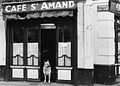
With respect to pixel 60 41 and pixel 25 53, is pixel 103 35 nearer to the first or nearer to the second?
pixel 60 41

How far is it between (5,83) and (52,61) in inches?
109

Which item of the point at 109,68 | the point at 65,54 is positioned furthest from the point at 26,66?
the point at 109,68

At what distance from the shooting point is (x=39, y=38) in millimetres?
15969

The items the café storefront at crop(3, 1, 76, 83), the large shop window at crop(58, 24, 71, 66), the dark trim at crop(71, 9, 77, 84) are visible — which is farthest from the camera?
the large shop window at crop(58, 24, 71, 66)

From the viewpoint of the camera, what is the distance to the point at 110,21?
629 inches

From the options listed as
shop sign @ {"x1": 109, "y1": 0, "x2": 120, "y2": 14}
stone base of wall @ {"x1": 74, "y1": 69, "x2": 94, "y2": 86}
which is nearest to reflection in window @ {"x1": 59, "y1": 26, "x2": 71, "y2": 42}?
stone base of wall @ {"x1": 74, "y1": 69, "x2": 94, "y2": 86}

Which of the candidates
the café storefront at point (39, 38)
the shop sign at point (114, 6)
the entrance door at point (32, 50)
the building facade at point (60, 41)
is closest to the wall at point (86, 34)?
the building facade at point (60, 41)

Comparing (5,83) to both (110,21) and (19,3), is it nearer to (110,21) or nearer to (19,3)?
(19,3)

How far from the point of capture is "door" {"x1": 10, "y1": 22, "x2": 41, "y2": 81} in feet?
52.8

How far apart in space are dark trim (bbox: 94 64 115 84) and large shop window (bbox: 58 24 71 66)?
1893 mm

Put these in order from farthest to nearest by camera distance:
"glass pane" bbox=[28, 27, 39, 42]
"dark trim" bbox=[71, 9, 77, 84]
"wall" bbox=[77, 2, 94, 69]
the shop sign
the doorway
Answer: the doorway < "glass pane" bbox=[28, 27, 39, 42] < "dark trim" bbox=[71, 9, 77, 84] < "wall" bbox=[77, 2, 94, 69] < the shop sign

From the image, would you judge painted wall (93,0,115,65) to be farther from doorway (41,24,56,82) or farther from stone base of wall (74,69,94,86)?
doorway (41,24,56,82)

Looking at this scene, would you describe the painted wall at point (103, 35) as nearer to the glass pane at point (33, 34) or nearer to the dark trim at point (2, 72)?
the glass pane at point (33, 34)

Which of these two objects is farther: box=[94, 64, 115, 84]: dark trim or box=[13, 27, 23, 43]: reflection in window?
box=[13, 27, 23, 43]: reflection in window
